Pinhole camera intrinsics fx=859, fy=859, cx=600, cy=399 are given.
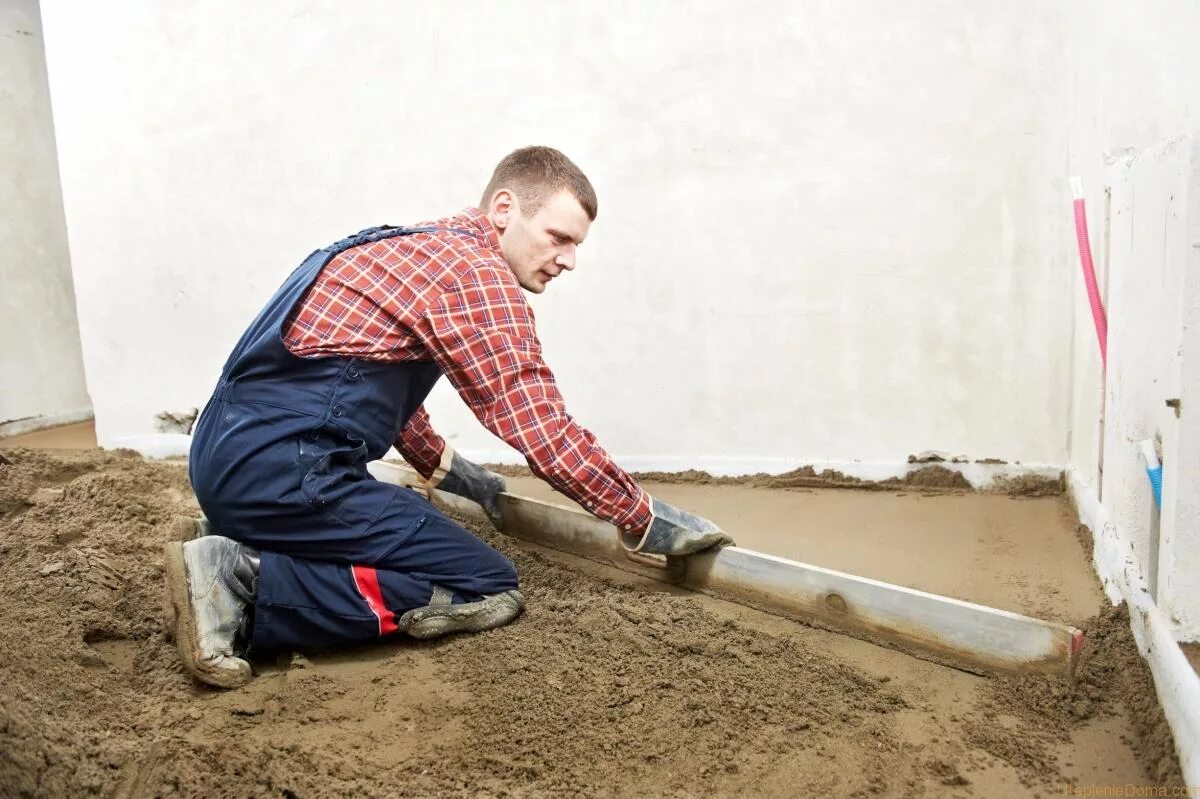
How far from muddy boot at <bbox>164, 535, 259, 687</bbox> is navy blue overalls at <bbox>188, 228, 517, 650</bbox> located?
5 cm

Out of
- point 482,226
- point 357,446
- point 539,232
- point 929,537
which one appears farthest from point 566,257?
point 929,537

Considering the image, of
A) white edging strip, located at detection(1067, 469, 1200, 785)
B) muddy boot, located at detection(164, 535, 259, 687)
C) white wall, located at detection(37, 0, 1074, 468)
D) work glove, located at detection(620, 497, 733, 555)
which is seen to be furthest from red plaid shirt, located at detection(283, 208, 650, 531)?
white wall, located at detection(37, 0, 1074, 468)

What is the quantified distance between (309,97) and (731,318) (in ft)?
6.23

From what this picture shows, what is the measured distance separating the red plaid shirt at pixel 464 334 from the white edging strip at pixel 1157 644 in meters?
1.00

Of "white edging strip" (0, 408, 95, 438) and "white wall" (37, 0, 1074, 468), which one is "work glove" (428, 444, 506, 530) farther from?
"white edging strip" (0, 408, 95, 438)

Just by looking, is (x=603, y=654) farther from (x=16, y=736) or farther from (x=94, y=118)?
(x=94, y=118)

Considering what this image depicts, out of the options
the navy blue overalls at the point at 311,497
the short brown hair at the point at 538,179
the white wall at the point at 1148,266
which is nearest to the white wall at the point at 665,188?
the white wall at the point at 1148,266

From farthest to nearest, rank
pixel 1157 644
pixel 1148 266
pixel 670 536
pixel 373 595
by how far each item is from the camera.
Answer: pixel 670 536, pixel 373 595, pixel 1148 266, pixel 1157 644

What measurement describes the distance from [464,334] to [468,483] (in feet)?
2.77

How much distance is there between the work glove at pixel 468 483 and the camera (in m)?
2.49

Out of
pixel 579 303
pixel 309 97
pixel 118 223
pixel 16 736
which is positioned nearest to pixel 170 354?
pixel 118 223

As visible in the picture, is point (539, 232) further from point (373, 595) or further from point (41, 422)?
point (41, 422)

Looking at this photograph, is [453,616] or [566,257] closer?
[453,616]

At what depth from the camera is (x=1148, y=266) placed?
1542 mm
